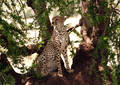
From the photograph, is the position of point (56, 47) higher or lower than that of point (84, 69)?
higher

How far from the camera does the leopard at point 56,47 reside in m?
3.38

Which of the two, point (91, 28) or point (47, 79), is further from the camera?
point (91, 28)

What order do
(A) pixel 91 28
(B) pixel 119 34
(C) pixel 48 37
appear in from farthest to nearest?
(A) pixel 91 28 < (C) pixel 48 37 < (B) pixel 119 34

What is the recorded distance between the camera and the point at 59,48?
339 cm

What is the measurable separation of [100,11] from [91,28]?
376 millimetres

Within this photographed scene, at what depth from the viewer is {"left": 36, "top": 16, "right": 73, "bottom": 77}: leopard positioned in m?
3.38

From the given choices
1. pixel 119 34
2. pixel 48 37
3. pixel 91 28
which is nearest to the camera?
pixel 119 34

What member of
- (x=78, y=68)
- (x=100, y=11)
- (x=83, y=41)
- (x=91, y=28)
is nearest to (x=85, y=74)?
(x=78, y=68)

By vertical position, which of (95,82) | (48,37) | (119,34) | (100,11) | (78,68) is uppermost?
(100,11)

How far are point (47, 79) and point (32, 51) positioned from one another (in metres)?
0.55

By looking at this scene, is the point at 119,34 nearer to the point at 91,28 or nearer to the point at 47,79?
the point at 91,28

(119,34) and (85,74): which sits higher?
(119,34)

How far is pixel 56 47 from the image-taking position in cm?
340

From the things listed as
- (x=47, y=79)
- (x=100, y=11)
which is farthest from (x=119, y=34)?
(x=47, y=79)
